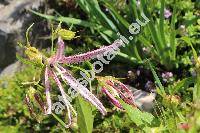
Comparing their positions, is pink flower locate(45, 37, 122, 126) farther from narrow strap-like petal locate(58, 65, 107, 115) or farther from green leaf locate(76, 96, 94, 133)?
green leaf locate(76, 96, 94, 133)

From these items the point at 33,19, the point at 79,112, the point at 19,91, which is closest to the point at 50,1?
the point at 33,19

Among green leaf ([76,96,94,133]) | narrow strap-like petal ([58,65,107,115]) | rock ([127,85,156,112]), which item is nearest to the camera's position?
narrow strap-like petal ([58,65,107,115])

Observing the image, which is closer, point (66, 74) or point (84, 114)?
point (66, 74)

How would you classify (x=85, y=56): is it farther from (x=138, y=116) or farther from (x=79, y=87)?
(x=138, y=116)

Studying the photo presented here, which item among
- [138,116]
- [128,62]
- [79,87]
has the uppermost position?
[128,62]

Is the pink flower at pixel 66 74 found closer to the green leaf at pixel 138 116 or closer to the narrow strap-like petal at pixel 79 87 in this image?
the narrow strap-like petal at pixel 79 87

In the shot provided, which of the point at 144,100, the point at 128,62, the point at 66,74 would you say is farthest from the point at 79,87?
the point at 128,62

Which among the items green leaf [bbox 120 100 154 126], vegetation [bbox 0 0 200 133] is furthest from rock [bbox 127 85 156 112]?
green leaf [bbox 120 100 154 126]

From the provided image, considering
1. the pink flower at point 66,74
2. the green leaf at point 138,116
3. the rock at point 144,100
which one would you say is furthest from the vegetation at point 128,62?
the pink flower at point 66,74
